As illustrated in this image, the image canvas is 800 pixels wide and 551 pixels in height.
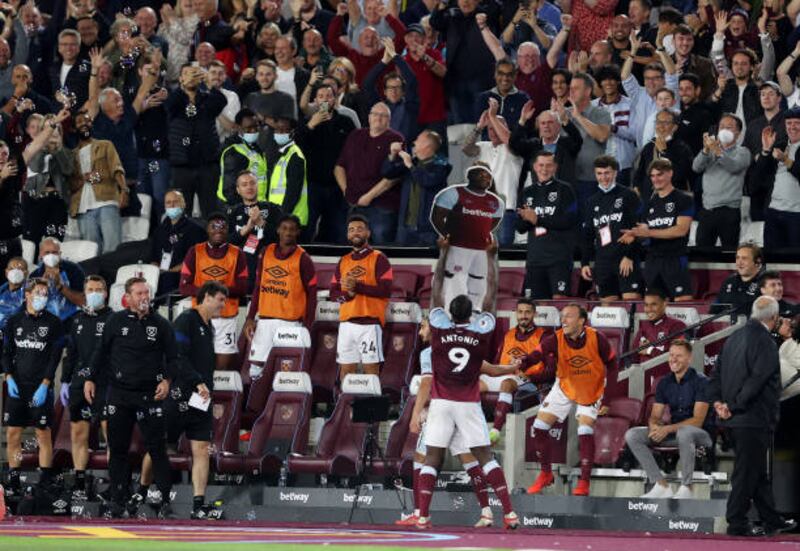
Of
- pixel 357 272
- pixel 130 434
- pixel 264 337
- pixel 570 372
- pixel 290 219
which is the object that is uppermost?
pixel 290 219

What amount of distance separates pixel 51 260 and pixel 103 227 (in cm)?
228

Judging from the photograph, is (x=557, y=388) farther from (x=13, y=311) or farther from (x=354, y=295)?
(x=13, y=311)

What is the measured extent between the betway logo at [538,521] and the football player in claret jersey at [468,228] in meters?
2.98

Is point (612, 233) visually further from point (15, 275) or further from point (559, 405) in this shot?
point (15, 275)

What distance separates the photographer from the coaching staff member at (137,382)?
1855 cm

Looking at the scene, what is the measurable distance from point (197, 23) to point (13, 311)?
5.02 meters

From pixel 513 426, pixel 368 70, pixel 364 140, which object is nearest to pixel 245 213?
pixel 364 140

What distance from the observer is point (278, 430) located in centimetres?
1964

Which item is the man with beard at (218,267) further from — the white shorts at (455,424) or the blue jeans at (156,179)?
the white shorts at (455,424)

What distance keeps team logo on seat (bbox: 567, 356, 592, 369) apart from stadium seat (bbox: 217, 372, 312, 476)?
110 inches

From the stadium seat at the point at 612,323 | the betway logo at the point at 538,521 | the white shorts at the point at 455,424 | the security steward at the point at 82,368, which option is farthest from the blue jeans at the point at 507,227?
the white shorts at the point at 455,424

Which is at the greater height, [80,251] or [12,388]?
[80,251]

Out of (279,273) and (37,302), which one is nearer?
(37,302)

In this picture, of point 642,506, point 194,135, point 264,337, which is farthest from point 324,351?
point 642,506
